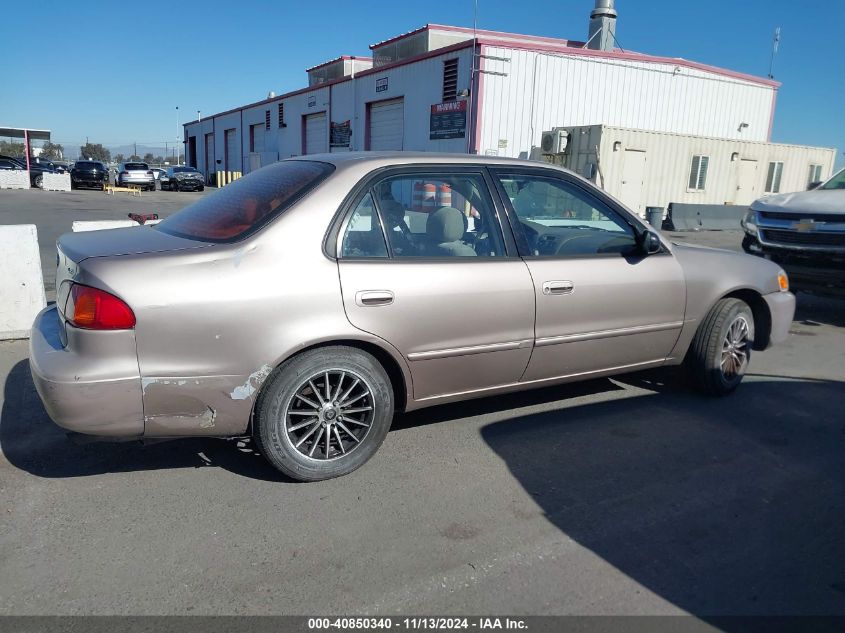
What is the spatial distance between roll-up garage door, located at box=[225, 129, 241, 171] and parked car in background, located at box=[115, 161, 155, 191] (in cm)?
976

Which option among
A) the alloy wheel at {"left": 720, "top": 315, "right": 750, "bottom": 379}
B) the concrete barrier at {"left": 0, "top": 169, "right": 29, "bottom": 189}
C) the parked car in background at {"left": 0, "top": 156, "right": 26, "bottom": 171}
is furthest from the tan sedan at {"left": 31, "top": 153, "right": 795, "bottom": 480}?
the parked car in background at {"left": 0, "top": 156, "right": 26, "bottom": 171}

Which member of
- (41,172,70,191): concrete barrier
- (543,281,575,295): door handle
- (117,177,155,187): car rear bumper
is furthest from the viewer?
(117,177,155,187): car rear bumper

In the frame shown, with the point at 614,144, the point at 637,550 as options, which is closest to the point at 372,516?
the point at 637,550

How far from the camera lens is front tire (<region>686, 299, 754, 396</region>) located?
15.1 ft

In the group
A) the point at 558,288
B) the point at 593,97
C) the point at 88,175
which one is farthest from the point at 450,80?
the point at 88,175

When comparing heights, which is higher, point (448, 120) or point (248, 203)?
point (448, 120)

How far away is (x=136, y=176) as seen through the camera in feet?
114

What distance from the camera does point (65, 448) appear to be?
12.3 ft

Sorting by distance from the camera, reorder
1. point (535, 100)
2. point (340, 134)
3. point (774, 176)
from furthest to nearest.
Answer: point (340, 134), point (774, 176), point (535, 100)

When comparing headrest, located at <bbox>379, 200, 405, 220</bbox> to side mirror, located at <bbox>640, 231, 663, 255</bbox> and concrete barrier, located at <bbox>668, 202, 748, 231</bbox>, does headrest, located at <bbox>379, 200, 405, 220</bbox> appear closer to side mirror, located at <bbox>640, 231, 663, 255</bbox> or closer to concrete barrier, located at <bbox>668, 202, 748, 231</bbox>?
side mirror, located at <bbox>640, 231, 663, 255</bbox>

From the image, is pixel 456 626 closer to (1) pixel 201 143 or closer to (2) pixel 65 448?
(2) pixel 65 448

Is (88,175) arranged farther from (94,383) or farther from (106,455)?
(94,383)

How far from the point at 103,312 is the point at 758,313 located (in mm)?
4520

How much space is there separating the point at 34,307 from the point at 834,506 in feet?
19.5
